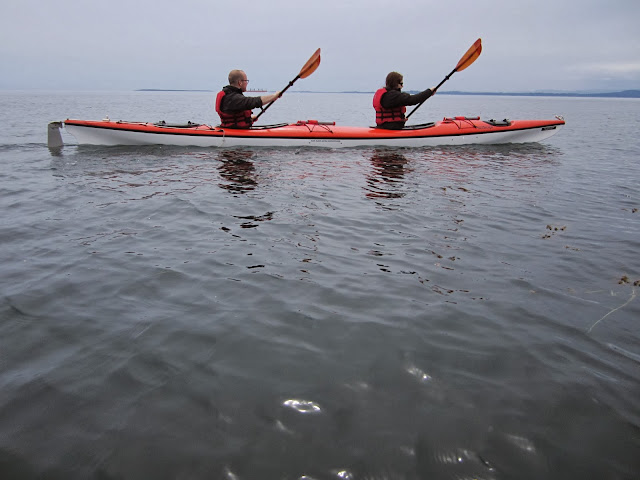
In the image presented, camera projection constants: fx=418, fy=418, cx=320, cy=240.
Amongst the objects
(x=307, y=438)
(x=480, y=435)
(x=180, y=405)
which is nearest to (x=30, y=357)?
(x=180, y=405)

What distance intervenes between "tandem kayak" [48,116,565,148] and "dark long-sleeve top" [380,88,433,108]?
0.77 m

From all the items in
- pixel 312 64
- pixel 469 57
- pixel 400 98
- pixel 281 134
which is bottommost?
pixel 281 134

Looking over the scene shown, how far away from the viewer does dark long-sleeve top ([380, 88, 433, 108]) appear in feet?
34.3

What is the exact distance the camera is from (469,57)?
37.2ft

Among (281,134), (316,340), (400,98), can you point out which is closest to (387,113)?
(400,98)

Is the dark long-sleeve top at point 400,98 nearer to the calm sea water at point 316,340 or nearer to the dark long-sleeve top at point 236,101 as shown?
the dark long-sleeve top at point 236,101

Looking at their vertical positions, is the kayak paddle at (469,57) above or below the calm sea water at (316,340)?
above

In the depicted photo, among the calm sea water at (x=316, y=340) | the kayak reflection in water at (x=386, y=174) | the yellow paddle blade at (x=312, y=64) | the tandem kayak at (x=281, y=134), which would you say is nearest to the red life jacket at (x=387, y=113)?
the tandem kayak at (x=281, y=134)

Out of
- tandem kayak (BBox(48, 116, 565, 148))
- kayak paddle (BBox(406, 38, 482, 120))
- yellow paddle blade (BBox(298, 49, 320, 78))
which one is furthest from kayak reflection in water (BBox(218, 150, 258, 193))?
kayak paddle (BBox(406, 38, 482, 120))

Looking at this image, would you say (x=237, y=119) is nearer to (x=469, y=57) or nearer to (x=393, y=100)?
(x=393, y=100)

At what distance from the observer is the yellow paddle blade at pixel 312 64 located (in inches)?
430

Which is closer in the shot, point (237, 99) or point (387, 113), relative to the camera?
point (237, 99)

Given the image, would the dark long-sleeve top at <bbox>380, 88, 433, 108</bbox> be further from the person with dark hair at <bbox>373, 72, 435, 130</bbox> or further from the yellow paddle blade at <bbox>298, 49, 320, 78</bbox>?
the yellow paddle blade at <bbox>298, 49, 320, 78</bbox>

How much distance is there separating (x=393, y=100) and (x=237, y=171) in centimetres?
482
